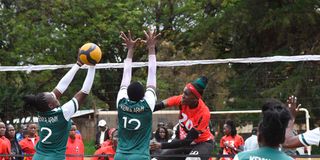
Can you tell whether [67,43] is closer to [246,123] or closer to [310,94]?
[246,123]

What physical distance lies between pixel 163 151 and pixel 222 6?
82.0ft

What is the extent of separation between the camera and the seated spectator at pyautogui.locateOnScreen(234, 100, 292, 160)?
455 centimetres

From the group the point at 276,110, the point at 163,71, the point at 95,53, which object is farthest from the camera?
the point at 163,71

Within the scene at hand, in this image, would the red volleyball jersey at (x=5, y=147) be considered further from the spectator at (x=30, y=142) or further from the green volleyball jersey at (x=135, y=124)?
the green volleyball jersey at (x=135, y=124)

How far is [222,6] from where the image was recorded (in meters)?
33.6

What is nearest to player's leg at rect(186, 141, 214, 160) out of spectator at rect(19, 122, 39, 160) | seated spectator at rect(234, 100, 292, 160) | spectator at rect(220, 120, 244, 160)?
seated spectator at rect(234, 100, 292, 160)

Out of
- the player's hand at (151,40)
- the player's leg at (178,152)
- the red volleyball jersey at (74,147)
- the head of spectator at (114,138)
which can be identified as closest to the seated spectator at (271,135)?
the player's hand at (151,40)

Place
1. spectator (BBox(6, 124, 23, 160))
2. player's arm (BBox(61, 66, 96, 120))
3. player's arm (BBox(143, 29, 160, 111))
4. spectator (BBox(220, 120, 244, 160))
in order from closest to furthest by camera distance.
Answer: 1. player's arm (BBox(143, 29, 160, 111))
2. player's arm (BBox(61, 66, 96, 120))
3. spectator (BBox(6, 124, 23, 160))
4. spectator (BBox(220, 120, 244, 160))

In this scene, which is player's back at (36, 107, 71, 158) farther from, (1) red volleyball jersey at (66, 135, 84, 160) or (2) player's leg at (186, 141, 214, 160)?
(1) red volleyball jersey at (66, 135, 84, 160)

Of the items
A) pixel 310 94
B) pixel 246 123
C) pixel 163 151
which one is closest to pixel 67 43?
pixel 246 123

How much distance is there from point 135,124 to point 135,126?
0.08ft

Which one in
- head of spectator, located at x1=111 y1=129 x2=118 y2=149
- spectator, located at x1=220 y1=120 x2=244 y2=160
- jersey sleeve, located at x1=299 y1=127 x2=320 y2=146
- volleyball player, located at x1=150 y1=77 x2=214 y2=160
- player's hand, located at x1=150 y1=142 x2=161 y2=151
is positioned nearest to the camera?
jersey sleeve, located at x1=299 y1=127 x2=320 y2=146

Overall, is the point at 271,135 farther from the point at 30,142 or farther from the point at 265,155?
the point at 30,142

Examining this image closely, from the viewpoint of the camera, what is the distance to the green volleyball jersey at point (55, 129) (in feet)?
25.1
